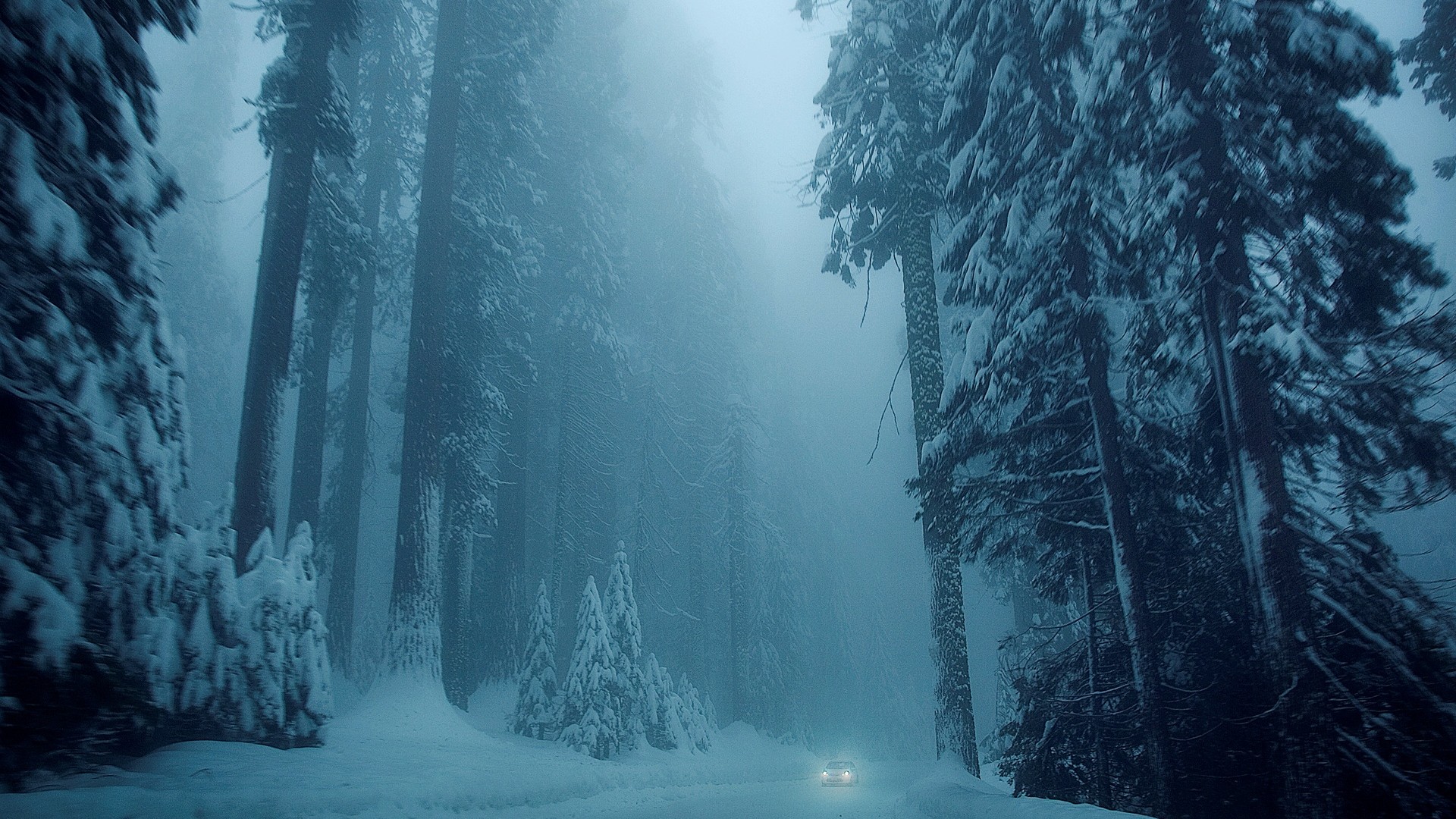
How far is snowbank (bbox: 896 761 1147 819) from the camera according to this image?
19.2 ft

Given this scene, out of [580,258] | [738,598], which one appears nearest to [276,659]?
[580,258]

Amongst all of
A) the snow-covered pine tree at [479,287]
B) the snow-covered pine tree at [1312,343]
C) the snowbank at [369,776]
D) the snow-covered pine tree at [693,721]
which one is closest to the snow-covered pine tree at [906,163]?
the snow-covered pine tree at [1312,343]

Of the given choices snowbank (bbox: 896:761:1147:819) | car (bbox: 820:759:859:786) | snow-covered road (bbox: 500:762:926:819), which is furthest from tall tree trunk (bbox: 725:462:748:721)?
snowbank (bbox: 896:761:1147:819)

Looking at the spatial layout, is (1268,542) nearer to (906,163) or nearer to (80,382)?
(906,163)

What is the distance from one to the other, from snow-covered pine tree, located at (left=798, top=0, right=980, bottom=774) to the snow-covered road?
3.02 metres

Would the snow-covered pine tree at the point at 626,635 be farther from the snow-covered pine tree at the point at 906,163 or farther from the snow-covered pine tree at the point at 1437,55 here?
the snow-covered pine tree at the point at 1437,55

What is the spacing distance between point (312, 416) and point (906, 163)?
15.7 m

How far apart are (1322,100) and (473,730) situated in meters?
15.2

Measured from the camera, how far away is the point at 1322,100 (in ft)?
22.0

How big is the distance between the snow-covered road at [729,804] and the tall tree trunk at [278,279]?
652 cm

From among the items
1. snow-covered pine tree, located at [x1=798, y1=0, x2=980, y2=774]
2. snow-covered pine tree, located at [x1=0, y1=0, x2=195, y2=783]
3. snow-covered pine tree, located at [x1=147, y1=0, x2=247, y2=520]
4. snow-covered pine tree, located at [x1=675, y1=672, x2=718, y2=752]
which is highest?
snow-covered pine tree, located at [x1=147, y1=0, x2=247, y2=520]

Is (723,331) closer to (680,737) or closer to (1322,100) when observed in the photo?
(680,737)

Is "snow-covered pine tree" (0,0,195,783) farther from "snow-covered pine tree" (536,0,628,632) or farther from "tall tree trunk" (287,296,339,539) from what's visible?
"snow-covered pine tree" (536,0,628,632)

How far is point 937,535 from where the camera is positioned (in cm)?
1166
